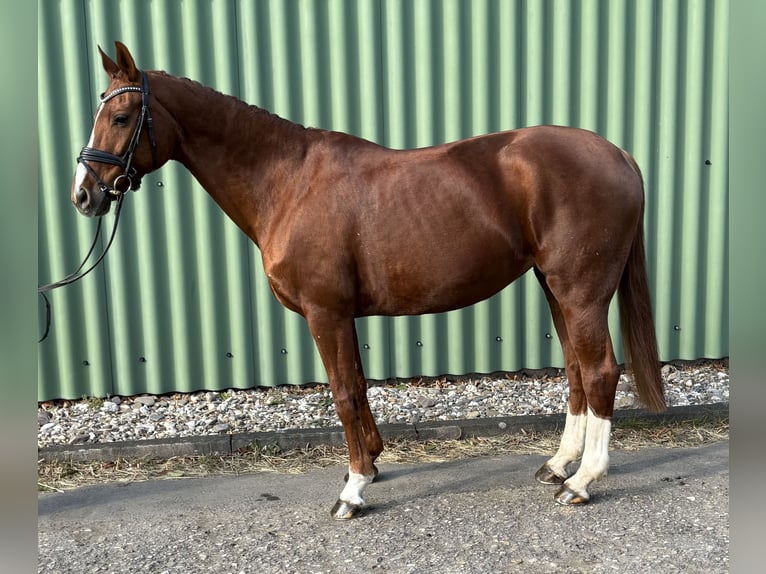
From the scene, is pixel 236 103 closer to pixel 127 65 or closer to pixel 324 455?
pixel 127 65

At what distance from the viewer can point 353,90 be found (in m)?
4.57

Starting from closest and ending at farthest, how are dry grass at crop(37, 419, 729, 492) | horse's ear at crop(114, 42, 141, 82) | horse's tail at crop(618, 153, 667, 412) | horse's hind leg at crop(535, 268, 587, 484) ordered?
1. horse's ear at crop(114, 42, 141, 82)
2. horse's tail at crop(618, 153, 667, 412)
3. horse's hind leg at crop(535, 268, 587, 484)
4. dry grass at crop(37, 419, 729, 492)

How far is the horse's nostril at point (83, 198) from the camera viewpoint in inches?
107

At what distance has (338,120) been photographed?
4590 millimetres

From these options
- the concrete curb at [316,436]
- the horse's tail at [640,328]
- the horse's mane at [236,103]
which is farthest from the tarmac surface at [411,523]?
the horse's mane at [236,103]

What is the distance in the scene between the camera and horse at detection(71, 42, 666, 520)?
2943 millimetres

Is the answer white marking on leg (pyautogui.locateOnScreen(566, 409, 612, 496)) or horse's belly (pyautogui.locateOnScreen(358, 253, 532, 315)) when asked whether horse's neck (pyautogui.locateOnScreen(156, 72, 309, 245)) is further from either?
white marking on leg (pyautogui.locateOnScreen(566, 409, 612, 496))

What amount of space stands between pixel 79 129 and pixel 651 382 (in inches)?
151

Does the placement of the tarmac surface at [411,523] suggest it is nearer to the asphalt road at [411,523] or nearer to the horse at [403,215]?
the asphalt road at [411,523]

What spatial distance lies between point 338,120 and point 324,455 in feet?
7.35

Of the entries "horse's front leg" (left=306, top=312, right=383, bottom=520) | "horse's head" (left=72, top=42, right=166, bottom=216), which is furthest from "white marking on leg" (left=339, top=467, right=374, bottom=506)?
"horse's head" (left=72, top=42, right=166, bottom=216)

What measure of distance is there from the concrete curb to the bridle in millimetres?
1682

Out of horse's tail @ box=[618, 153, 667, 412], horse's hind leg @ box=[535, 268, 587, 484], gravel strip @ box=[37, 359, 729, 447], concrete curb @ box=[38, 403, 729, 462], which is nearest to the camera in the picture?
horse's tail @ box=[618, 153, 667, 412]

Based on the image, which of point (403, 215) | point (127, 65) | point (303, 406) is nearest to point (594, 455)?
point (403, 215)
